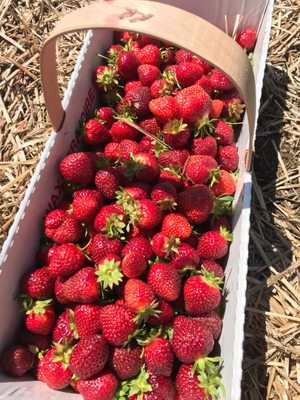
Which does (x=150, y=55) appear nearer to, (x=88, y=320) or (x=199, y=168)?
(x=199, y=168)

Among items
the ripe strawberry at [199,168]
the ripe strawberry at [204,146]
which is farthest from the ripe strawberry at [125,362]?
the ripe strawberry at [204,146]

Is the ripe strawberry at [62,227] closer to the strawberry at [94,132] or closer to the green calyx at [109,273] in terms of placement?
the green calyx at [109,273]

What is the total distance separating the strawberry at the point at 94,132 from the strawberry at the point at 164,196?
361mm

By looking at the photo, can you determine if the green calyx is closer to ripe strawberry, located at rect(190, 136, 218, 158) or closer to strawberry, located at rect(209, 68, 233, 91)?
ripe strawberry, located at rect(190, 136, 218, 158)

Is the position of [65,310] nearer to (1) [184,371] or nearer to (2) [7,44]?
(1) [184,371]

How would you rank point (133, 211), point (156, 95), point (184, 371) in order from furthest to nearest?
point (156, 95), point (133, 211), point (184, 371)

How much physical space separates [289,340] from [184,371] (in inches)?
21.4

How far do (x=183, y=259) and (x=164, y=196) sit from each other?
21 cm

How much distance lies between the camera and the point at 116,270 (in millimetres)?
1285

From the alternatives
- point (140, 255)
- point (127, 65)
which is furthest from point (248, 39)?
point (140, 255)

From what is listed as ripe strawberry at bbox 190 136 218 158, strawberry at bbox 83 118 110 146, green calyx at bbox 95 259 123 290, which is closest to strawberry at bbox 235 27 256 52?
ripe strawberry at bbox 190 136 218 158

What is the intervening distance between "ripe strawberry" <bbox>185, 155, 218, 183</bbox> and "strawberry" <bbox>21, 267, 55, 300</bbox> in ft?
1.85

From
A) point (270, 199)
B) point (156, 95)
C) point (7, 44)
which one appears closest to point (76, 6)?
point (7, 44)

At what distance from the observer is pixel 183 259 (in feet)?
4.44
